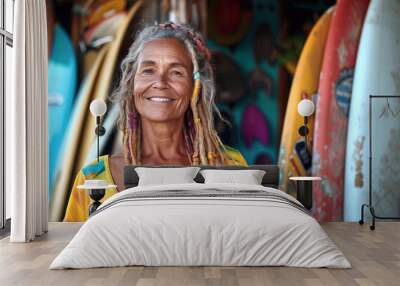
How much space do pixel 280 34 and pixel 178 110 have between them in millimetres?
1605

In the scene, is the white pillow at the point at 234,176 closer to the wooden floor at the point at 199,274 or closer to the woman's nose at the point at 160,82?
the woman's nose at the point at 160,82

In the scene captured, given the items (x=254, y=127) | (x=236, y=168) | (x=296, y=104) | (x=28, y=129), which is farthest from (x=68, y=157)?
(x=296, y=104)

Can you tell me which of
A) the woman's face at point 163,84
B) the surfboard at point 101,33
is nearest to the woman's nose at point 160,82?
the woman's face at point 163,84

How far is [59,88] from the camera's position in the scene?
25.0 ft

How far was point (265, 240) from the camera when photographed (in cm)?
455

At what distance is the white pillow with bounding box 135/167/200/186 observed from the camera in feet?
22.7

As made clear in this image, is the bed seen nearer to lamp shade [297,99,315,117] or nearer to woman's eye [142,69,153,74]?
lamp shade [297,99,315,117]

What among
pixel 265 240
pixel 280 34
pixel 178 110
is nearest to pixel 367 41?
pixel 280 34

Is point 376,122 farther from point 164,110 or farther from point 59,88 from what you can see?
point 59,88

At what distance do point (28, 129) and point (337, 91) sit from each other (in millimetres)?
3732

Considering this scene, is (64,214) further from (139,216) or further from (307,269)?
(307,269)

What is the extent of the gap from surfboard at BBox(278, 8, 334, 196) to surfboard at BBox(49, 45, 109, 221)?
2505 millimetres

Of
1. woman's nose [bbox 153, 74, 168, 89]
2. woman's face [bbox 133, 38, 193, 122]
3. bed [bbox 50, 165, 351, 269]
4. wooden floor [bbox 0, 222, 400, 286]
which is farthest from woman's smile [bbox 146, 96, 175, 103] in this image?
bed [bbox 50, 165, 351, 269]

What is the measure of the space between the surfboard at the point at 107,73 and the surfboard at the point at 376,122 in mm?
2837
